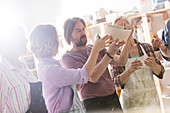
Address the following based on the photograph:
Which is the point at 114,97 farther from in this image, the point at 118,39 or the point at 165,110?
the point at 165,110

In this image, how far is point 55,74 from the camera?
0.65 metres

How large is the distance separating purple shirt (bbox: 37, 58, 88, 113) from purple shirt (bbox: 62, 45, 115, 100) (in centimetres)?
11

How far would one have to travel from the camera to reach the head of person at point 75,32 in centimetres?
80

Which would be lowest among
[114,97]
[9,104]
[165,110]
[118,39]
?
[165,110]

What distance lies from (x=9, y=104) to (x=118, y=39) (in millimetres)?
365

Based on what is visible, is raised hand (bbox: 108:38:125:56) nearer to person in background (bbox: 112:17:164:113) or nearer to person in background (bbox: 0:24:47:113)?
person in background (bbox: 112:17:164:113)

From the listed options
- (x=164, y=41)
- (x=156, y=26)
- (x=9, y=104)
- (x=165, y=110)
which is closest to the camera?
(x=9, y=104)

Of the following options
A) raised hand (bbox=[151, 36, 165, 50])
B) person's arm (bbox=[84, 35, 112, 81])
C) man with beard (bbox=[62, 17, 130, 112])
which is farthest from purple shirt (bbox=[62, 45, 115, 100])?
raised hand (bbox=[151, 36, 165, 50])

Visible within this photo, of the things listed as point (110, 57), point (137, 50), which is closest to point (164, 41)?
point (137, 50)

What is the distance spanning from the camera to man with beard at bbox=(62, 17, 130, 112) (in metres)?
0.78

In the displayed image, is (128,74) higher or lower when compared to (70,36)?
lower

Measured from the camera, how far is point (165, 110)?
3.89ft

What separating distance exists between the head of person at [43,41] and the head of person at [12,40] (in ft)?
0.11

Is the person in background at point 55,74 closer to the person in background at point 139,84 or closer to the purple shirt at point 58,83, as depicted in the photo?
the purple shirt at point 58,83
